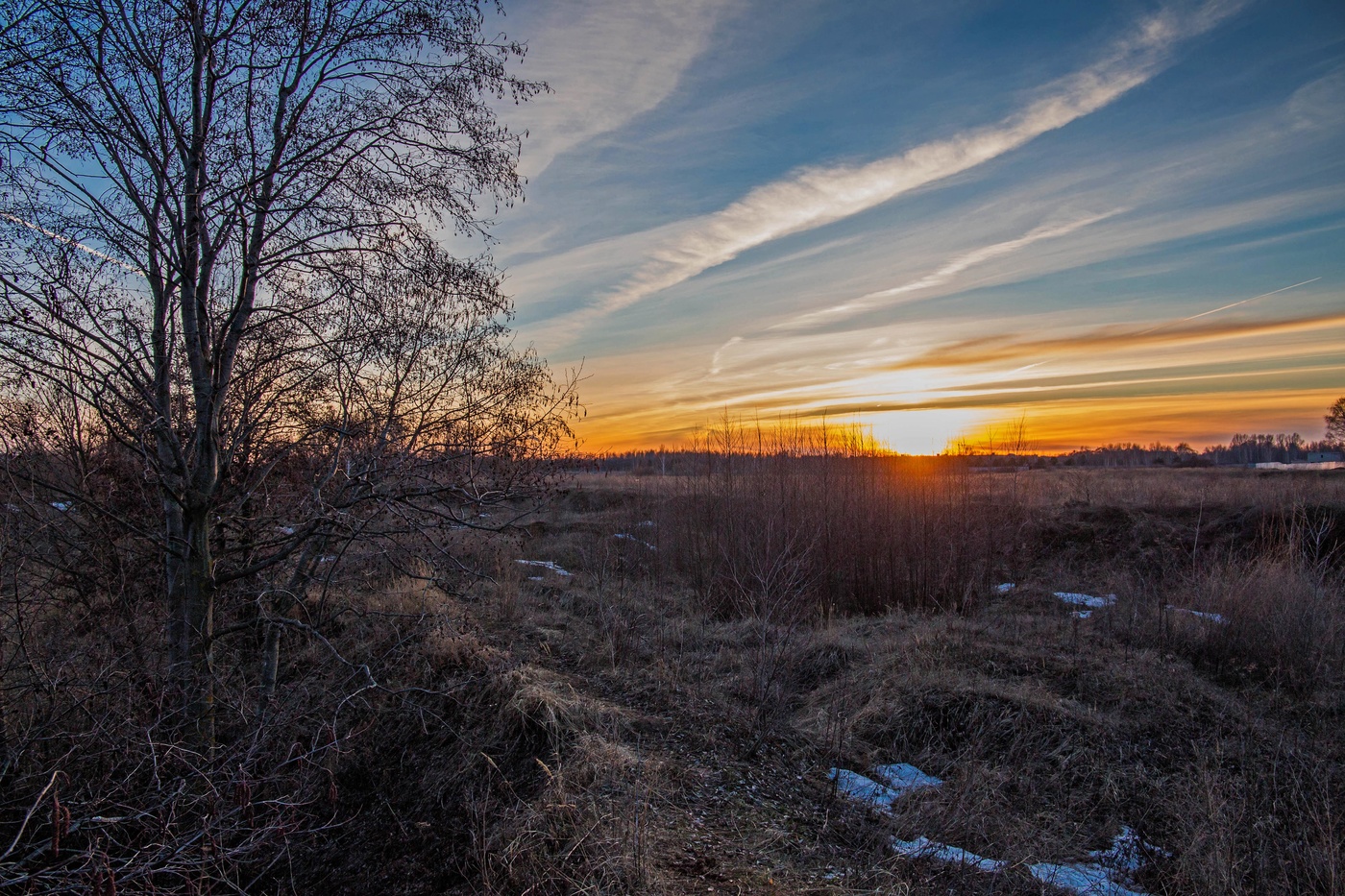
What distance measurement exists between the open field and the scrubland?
26 millimetres

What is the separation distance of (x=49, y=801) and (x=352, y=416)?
2.66m

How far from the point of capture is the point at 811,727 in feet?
16.7

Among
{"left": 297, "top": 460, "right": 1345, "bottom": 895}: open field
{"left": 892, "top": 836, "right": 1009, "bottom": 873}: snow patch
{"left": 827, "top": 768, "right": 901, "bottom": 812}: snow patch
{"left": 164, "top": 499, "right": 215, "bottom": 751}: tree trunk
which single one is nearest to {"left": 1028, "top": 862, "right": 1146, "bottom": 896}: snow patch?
{"left": 297, "top": 460, "right": 1345, "bottom": 895}: open field

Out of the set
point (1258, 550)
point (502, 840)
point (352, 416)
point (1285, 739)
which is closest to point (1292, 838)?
point (1285, 739)

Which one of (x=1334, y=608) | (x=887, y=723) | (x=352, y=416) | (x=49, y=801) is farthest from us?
(x=1334, y=608)

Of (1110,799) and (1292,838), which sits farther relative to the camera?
(1110,799)

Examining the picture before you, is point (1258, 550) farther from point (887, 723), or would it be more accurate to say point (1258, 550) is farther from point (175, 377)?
point (175, 377)

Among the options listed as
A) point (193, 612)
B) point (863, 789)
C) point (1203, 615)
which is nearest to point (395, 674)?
point (193, 612)

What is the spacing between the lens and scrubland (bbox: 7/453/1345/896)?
3453 mm

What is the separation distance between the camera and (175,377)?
14.1 feet

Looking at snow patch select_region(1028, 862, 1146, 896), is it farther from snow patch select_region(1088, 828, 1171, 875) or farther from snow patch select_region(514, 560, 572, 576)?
snow patch select_region(514, 560, 572, 576)

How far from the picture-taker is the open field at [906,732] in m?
3.37

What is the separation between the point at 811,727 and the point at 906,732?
2.60ft

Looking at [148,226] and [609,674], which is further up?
[148,226]
